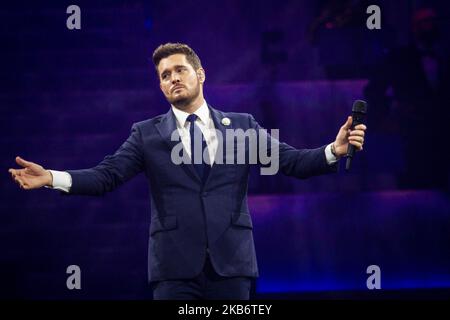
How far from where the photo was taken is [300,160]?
2.83m

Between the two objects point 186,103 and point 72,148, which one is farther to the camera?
point 72,148

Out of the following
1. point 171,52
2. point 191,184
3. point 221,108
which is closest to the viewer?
point 191,184

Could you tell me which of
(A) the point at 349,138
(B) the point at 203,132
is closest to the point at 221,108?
(B) the point at 203,132

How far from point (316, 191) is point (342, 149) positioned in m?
1.31

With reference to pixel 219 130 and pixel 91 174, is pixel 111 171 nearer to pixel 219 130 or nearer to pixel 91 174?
pixel 91 174

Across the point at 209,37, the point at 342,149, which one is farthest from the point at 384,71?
the point at 342,149

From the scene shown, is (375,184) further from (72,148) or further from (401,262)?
(72,148)

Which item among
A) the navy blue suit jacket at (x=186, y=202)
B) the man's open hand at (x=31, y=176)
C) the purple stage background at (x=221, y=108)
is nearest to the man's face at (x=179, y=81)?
the navy blue suit jacket at (x=186, y=202)

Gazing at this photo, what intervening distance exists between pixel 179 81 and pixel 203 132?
22 centimetres

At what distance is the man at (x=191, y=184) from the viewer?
2621 millimetres

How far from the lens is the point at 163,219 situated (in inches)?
105

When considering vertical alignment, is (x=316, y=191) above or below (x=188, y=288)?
above

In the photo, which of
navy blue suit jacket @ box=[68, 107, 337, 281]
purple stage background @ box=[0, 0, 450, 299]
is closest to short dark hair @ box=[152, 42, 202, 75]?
navy blue suit jacket @ box=[68, 107, 337, 281]

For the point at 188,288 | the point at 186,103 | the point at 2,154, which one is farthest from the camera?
the point at 2,154
